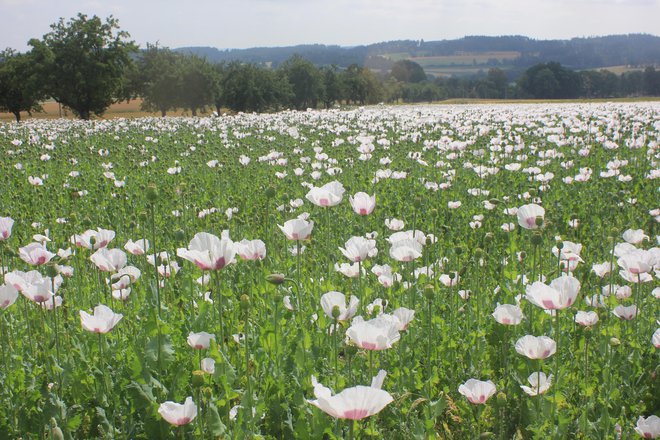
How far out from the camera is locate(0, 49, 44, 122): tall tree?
47562 millimetres

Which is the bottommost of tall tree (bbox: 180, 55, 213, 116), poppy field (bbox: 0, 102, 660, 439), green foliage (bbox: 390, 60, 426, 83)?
poppy field (bbox: 0, 102, 660, 439)

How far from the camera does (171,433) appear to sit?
9.46ft

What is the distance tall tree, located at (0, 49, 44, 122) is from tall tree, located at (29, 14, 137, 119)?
3.47 feet

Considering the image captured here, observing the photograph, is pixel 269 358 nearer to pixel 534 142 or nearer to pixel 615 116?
pixel 534 142

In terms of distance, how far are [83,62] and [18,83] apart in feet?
25.7

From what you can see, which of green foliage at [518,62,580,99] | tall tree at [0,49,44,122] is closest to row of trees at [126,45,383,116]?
tall tree at [0,49,44,122]

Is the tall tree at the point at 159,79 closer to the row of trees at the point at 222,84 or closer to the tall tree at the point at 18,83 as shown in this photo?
the row of trees at the point at 222,84

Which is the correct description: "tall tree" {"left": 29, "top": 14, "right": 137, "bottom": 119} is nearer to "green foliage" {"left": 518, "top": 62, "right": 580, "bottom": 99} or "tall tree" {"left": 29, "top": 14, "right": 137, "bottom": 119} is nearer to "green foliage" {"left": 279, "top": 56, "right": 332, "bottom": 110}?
"green foliage" {"left": 279, "top": 56, "right": 332, "bottom": 110}

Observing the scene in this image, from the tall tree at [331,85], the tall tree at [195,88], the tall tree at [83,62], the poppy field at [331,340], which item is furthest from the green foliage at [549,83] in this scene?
the poppy field at [331,340]

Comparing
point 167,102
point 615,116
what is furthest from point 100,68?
point 615,116

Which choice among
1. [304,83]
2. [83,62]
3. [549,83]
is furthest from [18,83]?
[549,83]

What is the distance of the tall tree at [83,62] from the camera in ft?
155

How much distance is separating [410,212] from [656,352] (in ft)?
14.0

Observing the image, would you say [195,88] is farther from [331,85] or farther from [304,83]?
[331,85]
